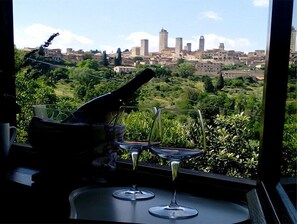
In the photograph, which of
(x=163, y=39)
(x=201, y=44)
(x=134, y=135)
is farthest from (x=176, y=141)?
(x=163, y=39)

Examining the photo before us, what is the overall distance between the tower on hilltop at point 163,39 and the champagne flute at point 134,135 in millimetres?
355

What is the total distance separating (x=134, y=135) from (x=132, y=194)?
0.54 feet

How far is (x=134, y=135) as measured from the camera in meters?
1.08

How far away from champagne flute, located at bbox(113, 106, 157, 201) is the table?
0.11 ft

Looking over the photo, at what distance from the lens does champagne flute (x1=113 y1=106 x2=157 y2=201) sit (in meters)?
1.07

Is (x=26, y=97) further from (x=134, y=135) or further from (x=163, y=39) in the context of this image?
(x=134, y=135)

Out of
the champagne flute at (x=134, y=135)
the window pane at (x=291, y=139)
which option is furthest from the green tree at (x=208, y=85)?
the window pane at (x=291, y=139)

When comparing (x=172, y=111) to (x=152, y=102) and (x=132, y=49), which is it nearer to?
(x=152, y=102)

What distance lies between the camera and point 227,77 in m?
1.22

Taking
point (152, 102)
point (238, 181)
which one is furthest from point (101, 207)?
point (152, 102)

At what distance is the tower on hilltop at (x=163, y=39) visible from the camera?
1.41 meters

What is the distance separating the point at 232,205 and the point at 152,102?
1.72 ft

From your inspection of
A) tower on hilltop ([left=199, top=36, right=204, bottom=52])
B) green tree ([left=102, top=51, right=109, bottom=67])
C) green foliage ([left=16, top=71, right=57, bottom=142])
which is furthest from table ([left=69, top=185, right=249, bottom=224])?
green foliage ([left=16, top=71, right=57, bottom=142])

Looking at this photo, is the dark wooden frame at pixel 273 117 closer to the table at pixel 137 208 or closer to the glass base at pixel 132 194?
the table at pixel 137 208
